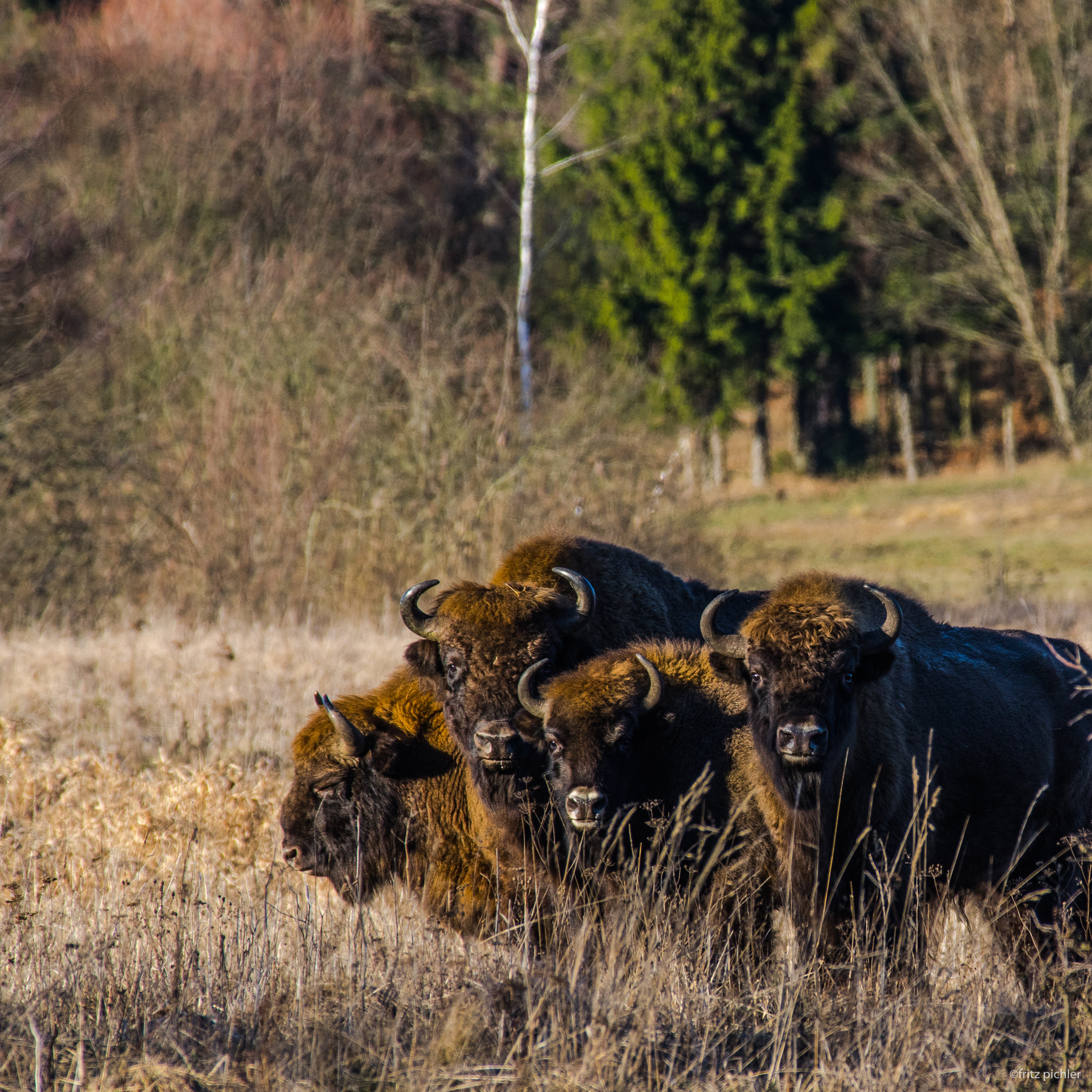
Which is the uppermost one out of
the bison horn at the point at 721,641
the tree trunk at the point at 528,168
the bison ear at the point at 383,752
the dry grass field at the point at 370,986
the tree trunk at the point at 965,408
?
the tree trunk at the point at 528,168

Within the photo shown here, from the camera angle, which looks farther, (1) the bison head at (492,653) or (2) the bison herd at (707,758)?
(1) the bison head at (492,653)

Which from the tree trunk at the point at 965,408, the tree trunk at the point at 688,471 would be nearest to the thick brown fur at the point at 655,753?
the tree trunk at the point at 688,471

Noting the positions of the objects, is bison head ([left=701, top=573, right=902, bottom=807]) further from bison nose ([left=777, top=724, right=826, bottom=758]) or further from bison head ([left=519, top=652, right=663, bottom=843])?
bison head ([left=519, top=652, right=663, bottom=843])

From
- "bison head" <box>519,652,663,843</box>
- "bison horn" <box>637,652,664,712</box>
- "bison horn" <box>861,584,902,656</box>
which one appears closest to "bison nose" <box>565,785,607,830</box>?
"bison head" <box>519,652,663,843</box>

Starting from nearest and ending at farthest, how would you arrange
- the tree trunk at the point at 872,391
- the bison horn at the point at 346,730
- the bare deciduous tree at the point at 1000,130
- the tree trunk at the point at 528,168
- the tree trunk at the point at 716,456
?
the bison horn at the point at 346,730
the tree trunk at the point at 528,168
the bare deciduous tree at the point at 1000,130
the tree trunk at the point at 716,456
the tree trunk at the point at 872,391

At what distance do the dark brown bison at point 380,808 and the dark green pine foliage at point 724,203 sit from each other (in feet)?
95.4

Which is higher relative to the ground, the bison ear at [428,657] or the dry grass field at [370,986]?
the bison ear at [428,657]

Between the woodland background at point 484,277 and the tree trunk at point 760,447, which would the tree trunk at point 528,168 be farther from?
the tree trunk at point 760,447

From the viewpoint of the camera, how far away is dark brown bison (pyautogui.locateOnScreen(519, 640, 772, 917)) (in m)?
6.41

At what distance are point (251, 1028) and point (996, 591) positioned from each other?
15.5m

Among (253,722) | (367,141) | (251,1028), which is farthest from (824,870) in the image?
(367,141)

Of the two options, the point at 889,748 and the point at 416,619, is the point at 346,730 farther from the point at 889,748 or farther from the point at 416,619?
the point at 889,748

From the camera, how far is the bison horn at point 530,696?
22.5 feet

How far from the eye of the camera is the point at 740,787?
262 inches
